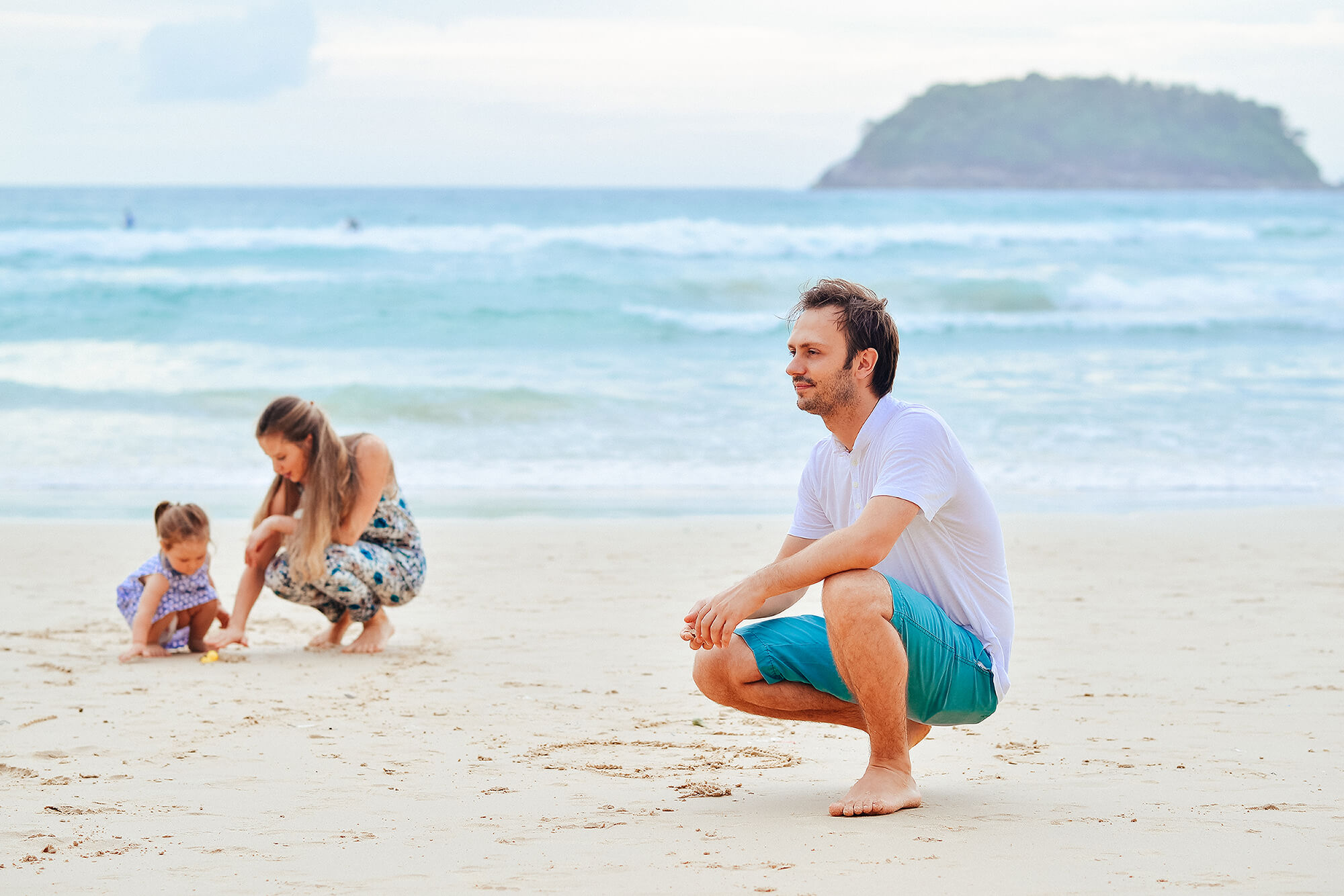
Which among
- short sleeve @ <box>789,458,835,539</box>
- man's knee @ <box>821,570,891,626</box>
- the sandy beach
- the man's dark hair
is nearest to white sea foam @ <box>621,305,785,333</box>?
the sandy beach

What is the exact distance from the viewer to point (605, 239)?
30.5 meters

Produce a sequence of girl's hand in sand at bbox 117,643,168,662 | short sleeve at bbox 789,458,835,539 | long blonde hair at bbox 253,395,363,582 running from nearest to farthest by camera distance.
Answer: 1. short sleeve at bbox 789,458,835,539
2. long blonde hair at bbox 253,395,363,582
3. girl's hand in sand at bbox 117,643,168,662

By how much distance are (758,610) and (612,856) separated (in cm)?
75

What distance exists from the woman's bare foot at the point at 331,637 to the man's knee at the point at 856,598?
291cm

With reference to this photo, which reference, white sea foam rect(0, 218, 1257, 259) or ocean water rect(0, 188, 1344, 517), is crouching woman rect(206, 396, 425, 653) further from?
white sea foam rect(0, 218, 1257, 259)

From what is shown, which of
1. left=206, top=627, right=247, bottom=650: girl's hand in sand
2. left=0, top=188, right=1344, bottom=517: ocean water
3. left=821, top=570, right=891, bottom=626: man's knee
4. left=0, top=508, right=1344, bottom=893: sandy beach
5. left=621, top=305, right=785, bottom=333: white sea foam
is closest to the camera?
left=0, top=508, right=1344, bottom=893: sandy beach

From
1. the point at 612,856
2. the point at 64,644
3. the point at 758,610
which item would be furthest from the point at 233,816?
the point at 64,644

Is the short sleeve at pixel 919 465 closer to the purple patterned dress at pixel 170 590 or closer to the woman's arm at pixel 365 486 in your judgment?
the woman's arm at pixel 365 486

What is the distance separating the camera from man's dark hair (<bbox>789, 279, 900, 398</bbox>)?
9.98 ft

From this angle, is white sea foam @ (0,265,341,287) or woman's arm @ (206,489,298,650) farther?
white sea foam @ (0,265,341,287)

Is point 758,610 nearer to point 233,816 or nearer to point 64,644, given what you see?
point 233,816

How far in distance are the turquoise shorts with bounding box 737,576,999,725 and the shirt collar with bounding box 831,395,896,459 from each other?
13.3 inches

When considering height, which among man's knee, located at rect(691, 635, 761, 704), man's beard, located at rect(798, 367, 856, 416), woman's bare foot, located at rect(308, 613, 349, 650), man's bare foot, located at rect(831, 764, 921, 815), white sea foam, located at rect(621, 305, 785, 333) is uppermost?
white sea foam, located at rect(621, 305, 785, 333)

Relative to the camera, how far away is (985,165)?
290 feet
